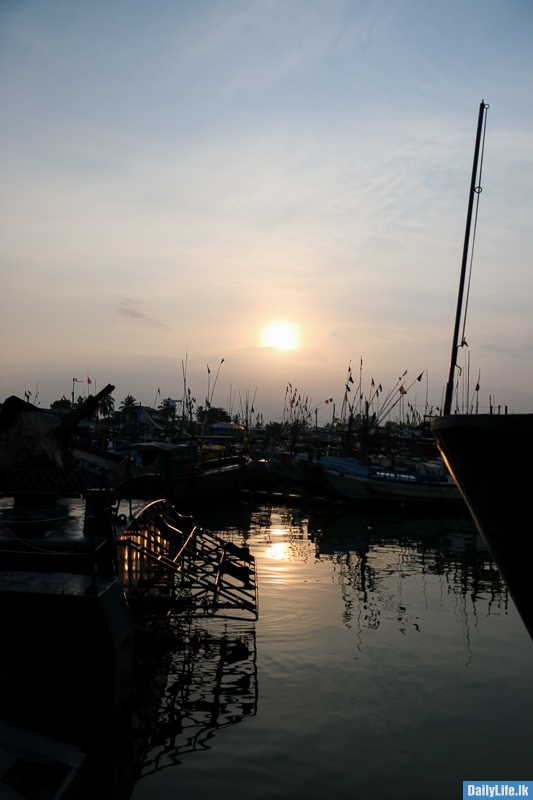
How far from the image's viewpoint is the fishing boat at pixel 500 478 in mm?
6871

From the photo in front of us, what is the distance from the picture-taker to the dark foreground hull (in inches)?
271

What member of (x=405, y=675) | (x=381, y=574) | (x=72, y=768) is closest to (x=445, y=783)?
(x=405, y=675)

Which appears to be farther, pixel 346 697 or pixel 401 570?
pixel 401 570

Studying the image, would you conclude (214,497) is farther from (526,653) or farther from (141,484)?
(526,653)

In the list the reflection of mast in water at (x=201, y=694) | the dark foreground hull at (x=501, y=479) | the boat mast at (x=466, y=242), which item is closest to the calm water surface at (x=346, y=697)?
the reflection of mast in water at (x=201, y=694)

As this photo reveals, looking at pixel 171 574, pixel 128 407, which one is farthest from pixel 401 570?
pixel 128 407

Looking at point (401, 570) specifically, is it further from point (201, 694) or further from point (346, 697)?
point (201, 694)

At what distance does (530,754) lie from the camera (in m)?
7.99

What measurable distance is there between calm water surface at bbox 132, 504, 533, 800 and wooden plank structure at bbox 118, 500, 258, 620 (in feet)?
3.23

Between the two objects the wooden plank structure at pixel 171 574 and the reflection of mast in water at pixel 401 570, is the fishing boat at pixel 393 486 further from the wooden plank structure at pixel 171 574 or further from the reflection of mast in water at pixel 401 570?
the wooden plank structure at pixel 171 574

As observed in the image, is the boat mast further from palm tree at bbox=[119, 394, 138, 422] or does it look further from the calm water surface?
palm tree at bbox=[119, 394, 138, 422]

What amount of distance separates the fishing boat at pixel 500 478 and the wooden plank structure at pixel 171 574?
16.6 ft

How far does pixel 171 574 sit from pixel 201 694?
3464mm

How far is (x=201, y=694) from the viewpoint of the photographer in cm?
978
